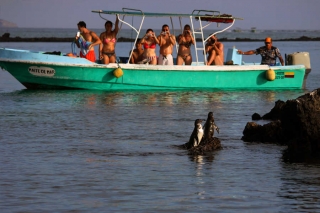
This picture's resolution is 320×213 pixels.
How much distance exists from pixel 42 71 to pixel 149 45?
2.71 metres

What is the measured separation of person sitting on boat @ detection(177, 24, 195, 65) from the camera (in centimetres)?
2111

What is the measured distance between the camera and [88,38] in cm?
2078

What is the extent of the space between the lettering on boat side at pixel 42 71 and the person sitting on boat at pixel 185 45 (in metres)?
3.25

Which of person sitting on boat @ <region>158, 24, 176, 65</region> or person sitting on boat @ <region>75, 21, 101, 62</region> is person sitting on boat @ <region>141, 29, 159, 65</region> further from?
person sitting on boat @ <region>75, 21, 101, 62</region>

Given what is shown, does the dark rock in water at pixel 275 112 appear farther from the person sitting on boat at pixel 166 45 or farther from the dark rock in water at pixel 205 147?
the person sitting on boat at pixel 166 45

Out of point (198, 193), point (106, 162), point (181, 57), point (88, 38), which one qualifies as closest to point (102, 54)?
point (88, 38)

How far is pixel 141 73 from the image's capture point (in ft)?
68.6

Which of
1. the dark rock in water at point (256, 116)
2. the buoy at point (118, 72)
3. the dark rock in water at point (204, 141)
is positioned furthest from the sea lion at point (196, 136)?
the buoy at point (118, 72)

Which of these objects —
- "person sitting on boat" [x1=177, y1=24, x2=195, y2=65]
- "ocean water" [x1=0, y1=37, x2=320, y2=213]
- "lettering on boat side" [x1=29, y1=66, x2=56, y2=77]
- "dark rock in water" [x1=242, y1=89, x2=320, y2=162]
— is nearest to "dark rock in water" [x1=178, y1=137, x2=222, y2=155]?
"ocean water" [x1=0, y1=37, x2=320, y2=213]

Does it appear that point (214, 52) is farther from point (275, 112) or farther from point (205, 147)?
point (205, 147)

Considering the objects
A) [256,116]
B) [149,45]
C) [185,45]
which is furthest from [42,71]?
[256,116]

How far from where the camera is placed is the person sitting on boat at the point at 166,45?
68.3 ft

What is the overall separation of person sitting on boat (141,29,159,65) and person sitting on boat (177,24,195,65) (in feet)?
2.41

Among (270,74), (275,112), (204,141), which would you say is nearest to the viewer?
(204,141)
